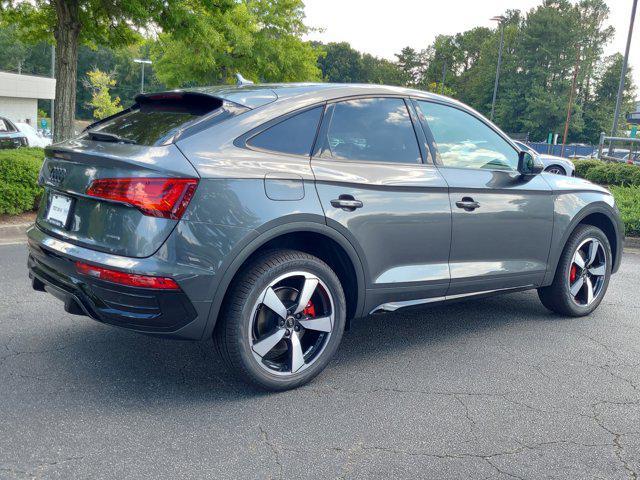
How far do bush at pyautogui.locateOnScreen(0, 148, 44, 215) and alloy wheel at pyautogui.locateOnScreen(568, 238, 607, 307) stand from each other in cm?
668

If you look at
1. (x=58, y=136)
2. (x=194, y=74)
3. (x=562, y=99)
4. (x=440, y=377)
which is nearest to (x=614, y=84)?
(x=562, y=99)

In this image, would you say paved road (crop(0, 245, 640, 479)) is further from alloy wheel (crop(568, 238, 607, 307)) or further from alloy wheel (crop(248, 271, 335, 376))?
alloy wheel (crop(568, 238, 607, 307))

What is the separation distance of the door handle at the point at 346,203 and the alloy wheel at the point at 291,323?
1.36ft

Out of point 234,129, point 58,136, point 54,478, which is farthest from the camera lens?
point 58,136

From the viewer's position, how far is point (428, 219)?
4.18 m

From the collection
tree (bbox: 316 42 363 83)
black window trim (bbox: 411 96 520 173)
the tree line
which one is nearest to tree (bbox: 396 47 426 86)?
the tree line

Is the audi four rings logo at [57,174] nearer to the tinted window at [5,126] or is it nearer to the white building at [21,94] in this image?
the tinted window at [5,126]

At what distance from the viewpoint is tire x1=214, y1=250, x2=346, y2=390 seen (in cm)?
348

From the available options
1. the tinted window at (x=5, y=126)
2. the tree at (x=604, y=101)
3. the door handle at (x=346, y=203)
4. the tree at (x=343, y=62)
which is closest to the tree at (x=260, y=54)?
the tinted window at (x=5, y=126)

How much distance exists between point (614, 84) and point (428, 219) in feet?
280

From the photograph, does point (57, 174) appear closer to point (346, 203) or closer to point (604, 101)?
point (346, 203)

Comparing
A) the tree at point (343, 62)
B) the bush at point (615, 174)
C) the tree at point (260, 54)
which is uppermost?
the tree at point (343, 62)

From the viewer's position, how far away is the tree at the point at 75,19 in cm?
1151

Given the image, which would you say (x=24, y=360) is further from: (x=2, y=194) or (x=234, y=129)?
(x=2, y=194)
